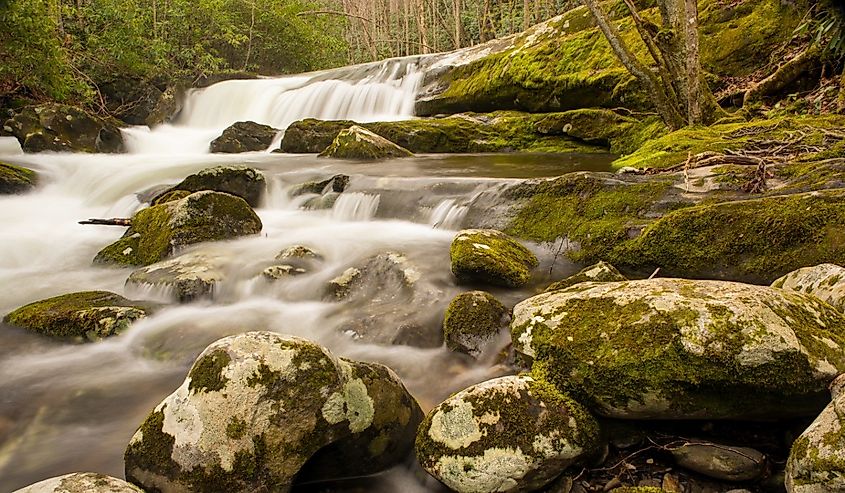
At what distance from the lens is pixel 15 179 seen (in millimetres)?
9266

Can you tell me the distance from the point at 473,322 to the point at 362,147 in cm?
790

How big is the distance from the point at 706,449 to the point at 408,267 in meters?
3.10

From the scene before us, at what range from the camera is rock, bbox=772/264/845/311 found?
8.90ft

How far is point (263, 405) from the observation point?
2301 mm

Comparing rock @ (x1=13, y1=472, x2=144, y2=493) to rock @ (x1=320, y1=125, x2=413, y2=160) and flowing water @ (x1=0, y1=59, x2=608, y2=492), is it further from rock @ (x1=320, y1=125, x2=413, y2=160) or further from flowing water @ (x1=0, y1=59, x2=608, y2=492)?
rock @ (x1=320, y1=125, x2=413, y2=160)

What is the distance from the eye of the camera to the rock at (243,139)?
1374 centimetres

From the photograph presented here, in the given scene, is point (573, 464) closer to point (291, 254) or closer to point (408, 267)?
point (408, 267)

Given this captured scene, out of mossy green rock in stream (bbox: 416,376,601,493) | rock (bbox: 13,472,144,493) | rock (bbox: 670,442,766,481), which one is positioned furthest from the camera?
mossy green rock in stream (bbox: 416,376,601,493)

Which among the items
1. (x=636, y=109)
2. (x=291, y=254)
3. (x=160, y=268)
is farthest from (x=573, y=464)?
(x=636, y=109)

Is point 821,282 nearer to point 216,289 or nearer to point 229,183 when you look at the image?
point 216,289

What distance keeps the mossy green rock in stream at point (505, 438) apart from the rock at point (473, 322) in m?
0.99

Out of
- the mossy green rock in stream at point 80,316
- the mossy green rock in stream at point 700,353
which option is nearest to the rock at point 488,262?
the mossy green rock in stream at point 700,353

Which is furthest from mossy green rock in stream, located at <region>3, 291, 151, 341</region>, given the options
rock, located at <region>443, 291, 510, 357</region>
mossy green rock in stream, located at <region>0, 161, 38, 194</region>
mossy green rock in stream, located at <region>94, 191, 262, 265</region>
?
mossy green rock in stream, located at <region>0, 161, 38, 194</region>

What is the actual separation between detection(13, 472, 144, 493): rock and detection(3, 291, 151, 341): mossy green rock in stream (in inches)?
97.8
